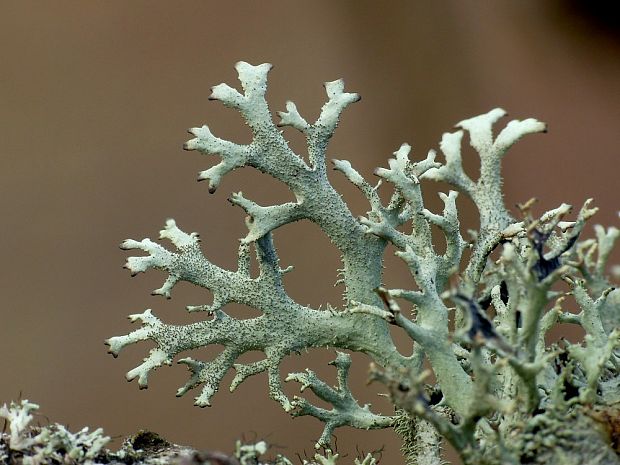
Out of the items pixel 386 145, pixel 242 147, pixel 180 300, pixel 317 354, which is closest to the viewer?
pixel 242 147

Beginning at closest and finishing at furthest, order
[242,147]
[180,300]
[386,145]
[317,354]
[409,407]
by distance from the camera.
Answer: [409,407] < [242,147] < [180,300] < [317,354] < [386,145]

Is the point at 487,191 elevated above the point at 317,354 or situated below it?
below

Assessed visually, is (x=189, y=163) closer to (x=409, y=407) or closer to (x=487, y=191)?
(x=487, y=191)

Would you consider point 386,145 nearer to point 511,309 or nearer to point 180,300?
point 180,300

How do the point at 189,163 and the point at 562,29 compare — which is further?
the point at 562,29

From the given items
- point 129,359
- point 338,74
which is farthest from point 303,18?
point 129,359

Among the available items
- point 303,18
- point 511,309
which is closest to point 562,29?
point 303,18

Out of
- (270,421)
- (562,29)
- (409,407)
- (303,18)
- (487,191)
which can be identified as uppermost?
(303,18)

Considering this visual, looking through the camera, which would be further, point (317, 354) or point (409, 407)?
point (317, 354)

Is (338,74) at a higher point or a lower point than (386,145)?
higher
